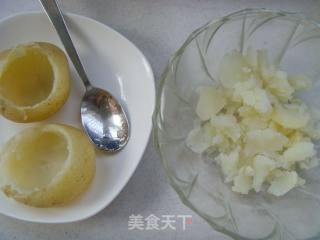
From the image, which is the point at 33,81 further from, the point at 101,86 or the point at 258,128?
the point at 258,128

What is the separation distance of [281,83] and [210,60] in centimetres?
11

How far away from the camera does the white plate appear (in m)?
0.63

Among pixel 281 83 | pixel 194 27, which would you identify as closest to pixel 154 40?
pixel 194 27

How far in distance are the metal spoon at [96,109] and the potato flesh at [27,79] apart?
4 cm

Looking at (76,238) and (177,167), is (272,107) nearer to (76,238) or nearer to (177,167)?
(177,167)

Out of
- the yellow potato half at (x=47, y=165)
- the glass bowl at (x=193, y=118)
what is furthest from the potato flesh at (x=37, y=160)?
the glass bowl at (x=193, y=118)

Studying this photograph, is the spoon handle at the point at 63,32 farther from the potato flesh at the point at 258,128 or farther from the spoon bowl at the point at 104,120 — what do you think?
the potato flesh at the point at 258,128

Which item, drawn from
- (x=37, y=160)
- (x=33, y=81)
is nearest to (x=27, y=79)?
(x=33, y=81)

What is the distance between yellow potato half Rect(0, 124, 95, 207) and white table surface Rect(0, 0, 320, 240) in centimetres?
6

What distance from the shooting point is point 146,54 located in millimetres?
718

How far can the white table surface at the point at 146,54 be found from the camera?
2.12ft

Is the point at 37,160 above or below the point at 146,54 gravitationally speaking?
below

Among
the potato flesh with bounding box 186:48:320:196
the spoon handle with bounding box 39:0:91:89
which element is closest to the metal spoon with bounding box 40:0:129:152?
the spoon handle with bounding box 39:0:91:89

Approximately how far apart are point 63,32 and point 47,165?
19cm
